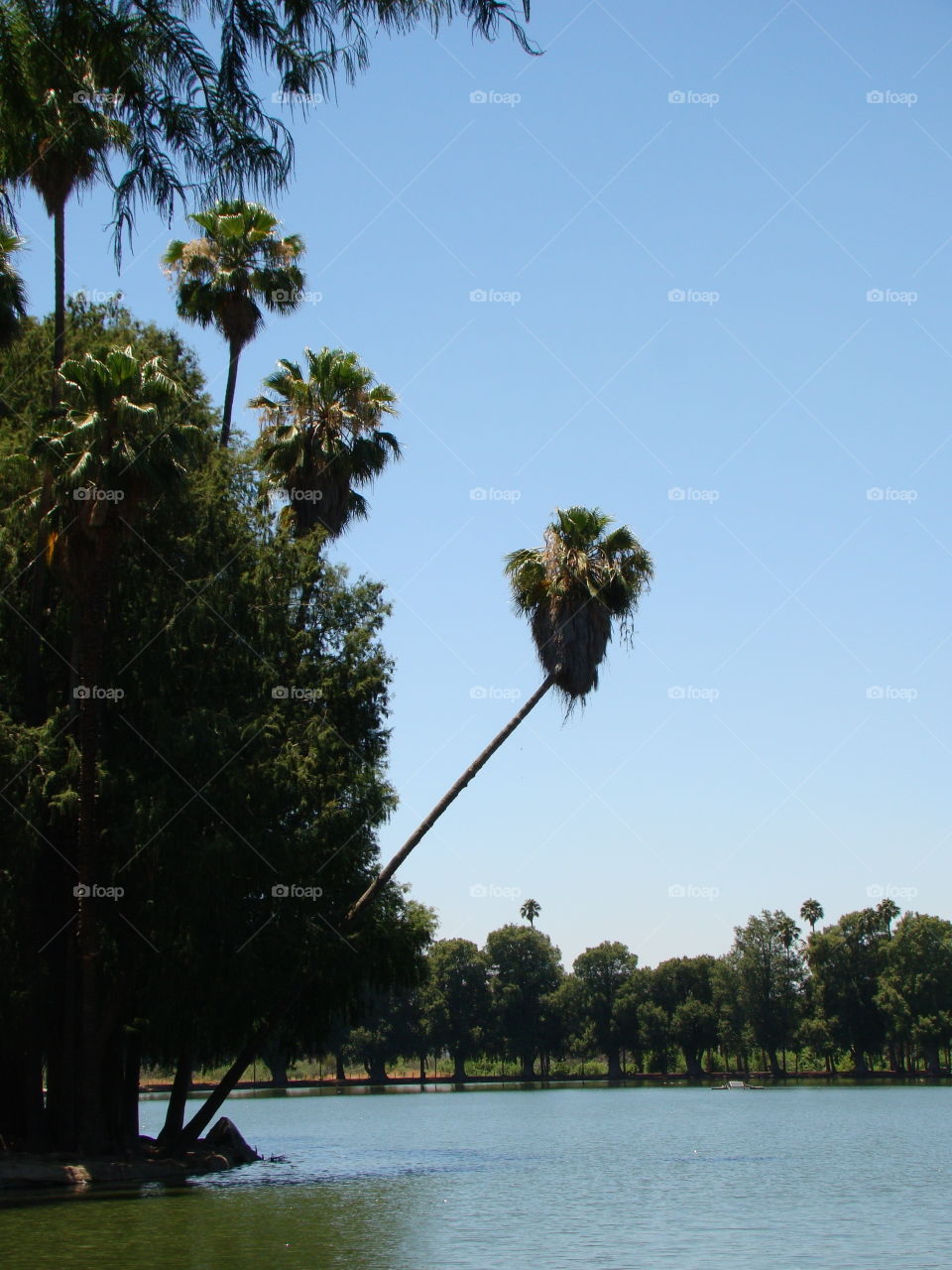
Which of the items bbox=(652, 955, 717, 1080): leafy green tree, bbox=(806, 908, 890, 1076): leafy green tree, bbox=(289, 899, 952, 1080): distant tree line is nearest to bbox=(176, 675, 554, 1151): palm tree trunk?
bbox=(289, 899, 952, 1080): distant tree line

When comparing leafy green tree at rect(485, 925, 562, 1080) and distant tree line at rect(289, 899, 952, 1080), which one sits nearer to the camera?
distant tree line at rect(289, 899, 952, 1080)

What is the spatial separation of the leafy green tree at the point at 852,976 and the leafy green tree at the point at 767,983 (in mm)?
2531

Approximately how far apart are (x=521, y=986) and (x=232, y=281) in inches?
4233

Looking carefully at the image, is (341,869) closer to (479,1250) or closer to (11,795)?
(11,795)

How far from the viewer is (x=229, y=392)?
38875 millimetres

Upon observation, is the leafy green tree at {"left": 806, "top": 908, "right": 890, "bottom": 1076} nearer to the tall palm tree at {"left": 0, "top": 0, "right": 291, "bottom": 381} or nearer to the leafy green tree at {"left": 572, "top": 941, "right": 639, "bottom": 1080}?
the leafy green tree at {"left": 572, "top": 941, "right": 639, "bottom": 1080}

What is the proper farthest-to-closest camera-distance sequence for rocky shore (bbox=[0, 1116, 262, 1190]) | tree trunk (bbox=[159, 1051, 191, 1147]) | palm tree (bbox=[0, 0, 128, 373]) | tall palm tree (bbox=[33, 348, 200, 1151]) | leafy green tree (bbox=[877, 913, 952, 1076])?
Answer: 1. leafy green tree (bbox=[877, 913, 952, 1076])
2. tree trunk (bbox=[159, 1051, 191, 1147])
3. tall palm tree (bbox=[33, 348, 200, 1151])
4. rocky shore (bbox=[0, 1116, 262, 1190])
5. palm tree (bbox=[0, 0, 128, 373])

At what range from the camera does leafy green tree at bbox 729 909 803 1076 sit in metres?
125

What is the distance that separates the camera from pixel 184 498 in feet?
108

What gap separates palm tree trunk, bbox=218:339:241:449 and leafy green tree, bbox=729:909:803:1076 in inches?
3928

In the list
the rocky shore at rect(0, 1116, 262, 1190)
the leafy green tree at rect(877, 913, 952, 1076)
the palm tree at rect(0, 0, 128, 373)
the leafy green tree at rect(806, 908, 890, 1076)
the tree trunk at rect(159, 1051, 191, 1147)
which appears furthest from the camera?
the leafy green tree at rect(806, 908, 890, 1076)

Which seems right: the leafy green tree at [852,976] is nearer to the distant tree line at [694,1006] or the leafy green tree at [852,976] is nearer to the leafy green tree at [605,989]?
the distant tree line at [694,1006]

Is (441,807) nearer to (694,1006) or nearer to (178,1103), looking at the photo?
(178,1103)

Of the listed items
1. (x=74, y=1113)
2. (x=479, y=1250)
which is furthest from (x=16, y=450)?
(x=479, y=1250)
